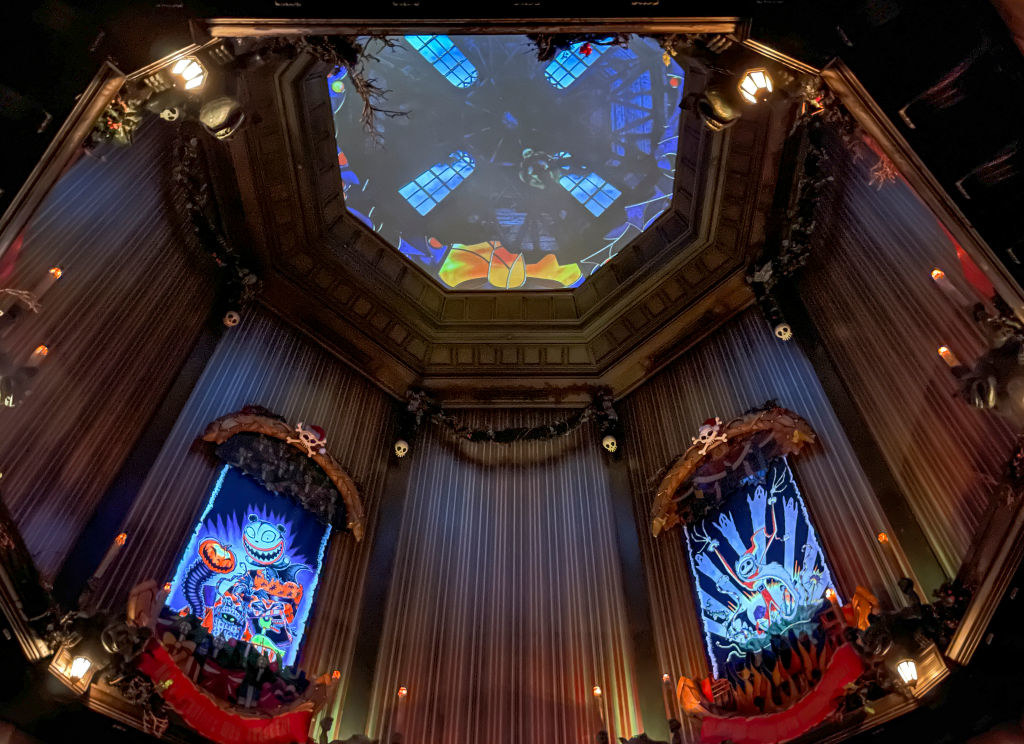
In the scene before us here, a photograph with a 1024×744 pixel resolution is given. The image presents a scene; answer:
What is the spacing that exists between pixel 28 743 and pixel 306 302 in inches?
312

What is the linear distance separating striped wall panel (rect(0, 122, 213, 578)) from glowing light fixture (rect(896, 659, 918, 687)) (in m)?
8.09

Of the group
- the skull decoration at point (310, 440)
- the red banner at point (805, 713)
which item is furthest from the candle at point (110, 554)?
the red banner at point (805, 713)

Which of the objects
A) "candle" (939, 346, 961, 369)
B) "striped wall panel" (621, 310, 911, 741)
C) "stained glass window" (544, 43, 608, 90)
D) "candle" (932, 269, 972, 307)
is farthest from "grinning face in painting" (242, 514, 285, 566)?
"stained glass window" (544, 43, 608, 90)

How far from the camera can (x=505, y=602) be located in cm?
1011

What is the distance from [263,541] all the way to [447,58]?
35.2 feet

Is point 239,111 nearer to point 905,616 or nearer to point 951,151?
point 951,151

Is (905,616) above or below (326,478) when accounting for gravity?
below

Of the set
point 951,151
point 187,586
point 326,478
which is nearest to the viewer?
point 951,151

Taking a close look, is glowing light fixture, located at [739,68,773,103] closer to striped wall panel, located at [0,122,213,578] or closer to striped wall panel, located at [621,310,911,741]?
striped wall panel, located at [621,310,911,741]

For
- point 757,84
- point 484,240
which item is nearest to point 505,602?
point 757,84

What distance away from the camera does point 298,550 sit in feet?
32.5

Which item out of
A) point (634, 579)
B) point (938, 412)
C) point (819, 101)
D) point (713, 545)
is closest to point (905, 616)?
point (938, 412)

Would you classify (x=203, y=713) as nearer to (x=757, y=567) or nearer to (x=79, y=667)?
(x=79, y=667)

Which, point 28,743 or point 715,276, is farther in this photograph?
point 715,276
